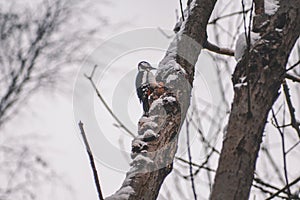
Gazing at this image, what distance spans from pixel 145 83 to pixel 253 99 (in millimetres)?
245

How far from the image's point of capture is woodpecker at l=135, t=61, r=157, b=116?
1098 mm

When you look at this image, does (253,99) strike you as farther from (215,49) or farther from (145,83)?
(215,49)

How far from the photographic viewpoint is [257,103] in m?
1.00

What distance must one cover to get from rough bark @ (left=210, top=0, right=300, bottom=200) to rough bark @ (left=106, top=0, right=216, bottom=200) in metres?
0.10

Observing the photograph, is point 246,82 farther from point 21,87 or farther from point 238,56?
point 21,87

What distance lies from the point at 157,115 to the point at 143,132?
51mm

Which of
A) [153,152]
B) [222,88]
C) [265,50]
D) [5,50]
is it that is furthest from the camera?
[5,50]

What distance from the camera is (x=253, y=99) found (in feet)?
3.30

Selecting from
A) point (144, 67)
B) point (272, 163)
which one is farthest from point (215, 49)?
point (272, 163)

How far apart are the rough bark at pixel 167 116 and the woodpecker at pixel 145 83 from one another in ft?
0.08

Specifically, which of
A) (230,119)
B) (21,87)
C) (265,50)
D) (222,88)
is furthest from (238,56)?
(21,87)

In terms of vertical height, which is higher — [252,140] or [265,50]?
[265,50]

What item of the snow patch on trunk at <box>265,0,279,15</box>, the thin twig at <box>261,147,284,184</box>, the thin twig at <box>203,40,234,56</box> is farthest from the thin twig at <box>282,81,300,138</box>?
the thin twig at <box>261,147,284,184</box>

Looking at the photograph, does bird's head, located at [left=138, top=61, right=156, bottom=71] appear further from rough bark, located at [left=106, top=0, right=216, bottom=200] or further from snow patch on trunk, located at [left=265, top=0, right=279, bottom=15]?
snow patch on trunk, located at [left=265, top=0, right=279, bottom=15]
